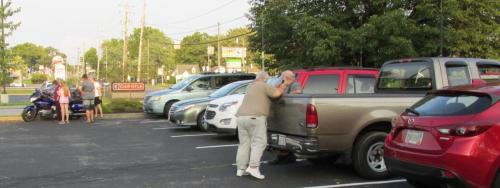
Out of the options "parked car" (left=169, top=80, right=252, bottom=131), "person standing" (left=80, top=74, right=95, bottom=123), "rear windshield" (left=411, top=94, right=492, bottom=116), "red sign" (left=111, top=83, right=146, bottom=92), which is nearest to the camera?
"rear windshield" (left=411, top=94, right=492, bottom=116)

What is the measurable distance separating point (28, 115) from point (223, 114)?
930 cm

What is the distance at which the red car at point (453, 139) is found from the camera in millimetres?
5203

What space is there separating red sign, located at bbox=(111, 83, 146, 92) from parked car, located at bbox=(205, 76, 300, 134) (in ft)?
59.5

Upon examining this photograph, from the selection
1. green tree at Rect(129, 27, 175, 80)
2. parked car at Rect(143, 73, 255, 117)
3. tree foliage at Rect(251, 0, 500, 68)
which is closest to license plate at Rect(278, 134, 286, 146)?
parked car at Rect(143, 73, 255, 117)

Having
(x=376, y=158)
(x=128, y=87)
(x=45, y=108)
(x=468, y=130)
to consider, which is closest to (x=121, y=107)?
(x=45, y=108)

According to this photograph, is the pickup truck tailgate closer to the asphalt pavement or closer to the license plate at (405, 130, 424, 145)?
the asphalt pavement

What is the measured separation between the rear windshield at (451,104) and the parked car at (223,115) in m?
Result: 6.35

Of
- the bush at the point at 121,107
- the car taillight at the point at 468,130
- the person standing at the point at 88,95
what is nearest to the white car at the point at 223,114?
the person standing at the point at 88,95

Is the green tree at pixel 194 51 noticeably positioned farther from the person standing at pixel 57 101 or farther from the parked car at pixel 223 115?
the parked car at pixel 223 115

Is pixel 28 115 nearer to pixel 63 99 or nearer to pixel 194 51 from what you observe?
pixel 63 99

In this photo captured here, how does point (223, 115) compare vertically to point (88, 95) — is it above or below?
below

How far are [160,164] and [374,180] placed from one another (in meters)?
3.73

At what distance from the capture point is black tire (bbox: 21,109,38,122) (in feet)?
59.8

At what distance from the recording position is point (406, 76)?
845 centimetres
